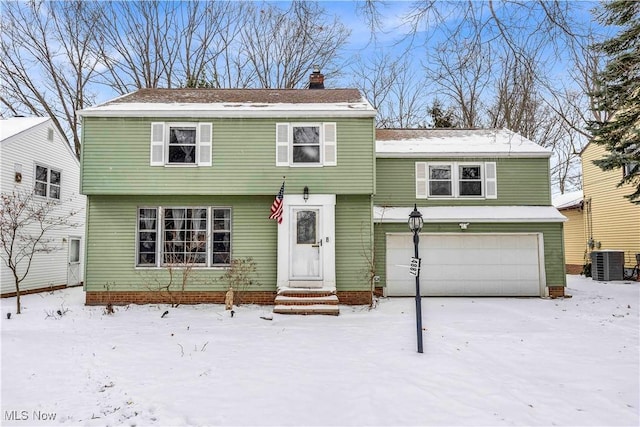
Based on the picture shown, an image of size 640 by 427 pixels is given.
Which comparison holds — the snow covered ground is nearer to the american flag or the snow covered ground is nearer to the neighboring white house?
the american flag

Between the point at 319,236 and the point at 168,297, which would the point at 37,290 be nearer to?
the point at 168,297

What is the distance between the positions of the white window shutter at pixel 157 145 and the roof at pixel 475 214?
21.7 feet

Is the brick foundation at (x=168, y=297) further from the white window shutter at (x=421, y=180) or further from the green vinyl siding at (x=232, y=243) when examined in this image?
the white window shutter at (x=421, y=180)

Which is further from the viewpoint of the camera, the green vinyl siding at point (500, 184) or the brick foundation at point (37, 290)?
the green vinyl siding at point (500, 184)

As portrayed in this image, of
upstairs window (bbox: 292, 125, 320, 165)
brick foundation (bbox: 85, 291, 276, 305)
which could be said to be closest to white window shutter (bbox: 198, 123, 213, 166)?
upstairs window (bbox: 292, 125, 320, 165)

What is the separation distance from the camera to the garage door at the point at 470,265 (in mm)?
13242

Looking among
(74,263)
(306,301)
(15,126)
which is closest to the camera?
(306,301)

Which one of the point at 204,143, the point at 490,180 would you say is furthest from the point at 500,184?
the point at 204,143

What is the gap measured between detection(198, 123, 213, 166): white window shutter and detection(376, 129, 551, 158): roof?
217 inches

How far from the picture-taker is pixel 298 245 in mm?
11336

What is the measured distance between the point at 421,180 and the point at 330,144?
13.1 feet

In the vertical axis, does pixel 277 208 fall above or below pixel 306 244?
above

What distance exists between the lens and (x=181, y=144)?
11453 millimetres

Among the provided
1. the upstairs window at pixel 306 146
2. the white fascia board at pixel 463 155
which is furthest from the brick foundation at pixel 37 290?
the white fascia board at pixel 463 155
